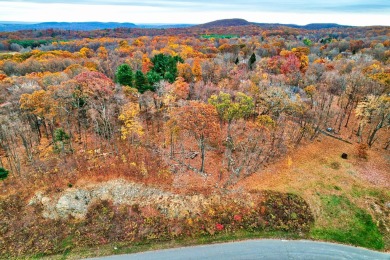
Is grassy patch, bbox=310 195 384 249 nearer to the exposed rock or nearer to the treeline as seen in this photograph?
the treeline

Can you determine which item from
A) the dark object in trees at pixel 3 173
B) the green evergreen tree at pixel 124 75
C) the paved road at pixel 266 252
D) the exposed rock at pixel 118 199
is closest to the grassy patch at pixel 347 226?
the paved road at pixel 266 252

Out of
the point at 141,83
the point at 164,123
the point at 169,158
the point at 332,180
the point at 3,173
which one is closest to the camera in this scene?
the point at 3,173

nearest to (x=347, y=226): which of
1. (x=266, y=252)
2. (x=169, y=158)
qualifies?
(x=266, y=252)

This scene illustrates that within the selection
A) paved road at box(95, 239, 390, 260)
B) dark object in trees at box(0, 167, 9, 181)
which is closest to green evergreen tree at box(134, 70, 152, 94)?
dark object in trees at box(0, 167, 9, 181)

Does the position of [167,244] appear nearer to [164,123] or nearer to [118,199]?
[118,199]

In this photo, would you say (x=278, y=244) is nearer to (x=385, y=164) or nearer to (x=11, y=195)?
(x=385, y=164)

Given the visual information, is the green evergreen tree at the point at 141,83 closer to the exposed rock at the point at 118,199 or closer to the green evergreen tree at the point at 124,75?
the green evergreen tree at the point at 124,75
